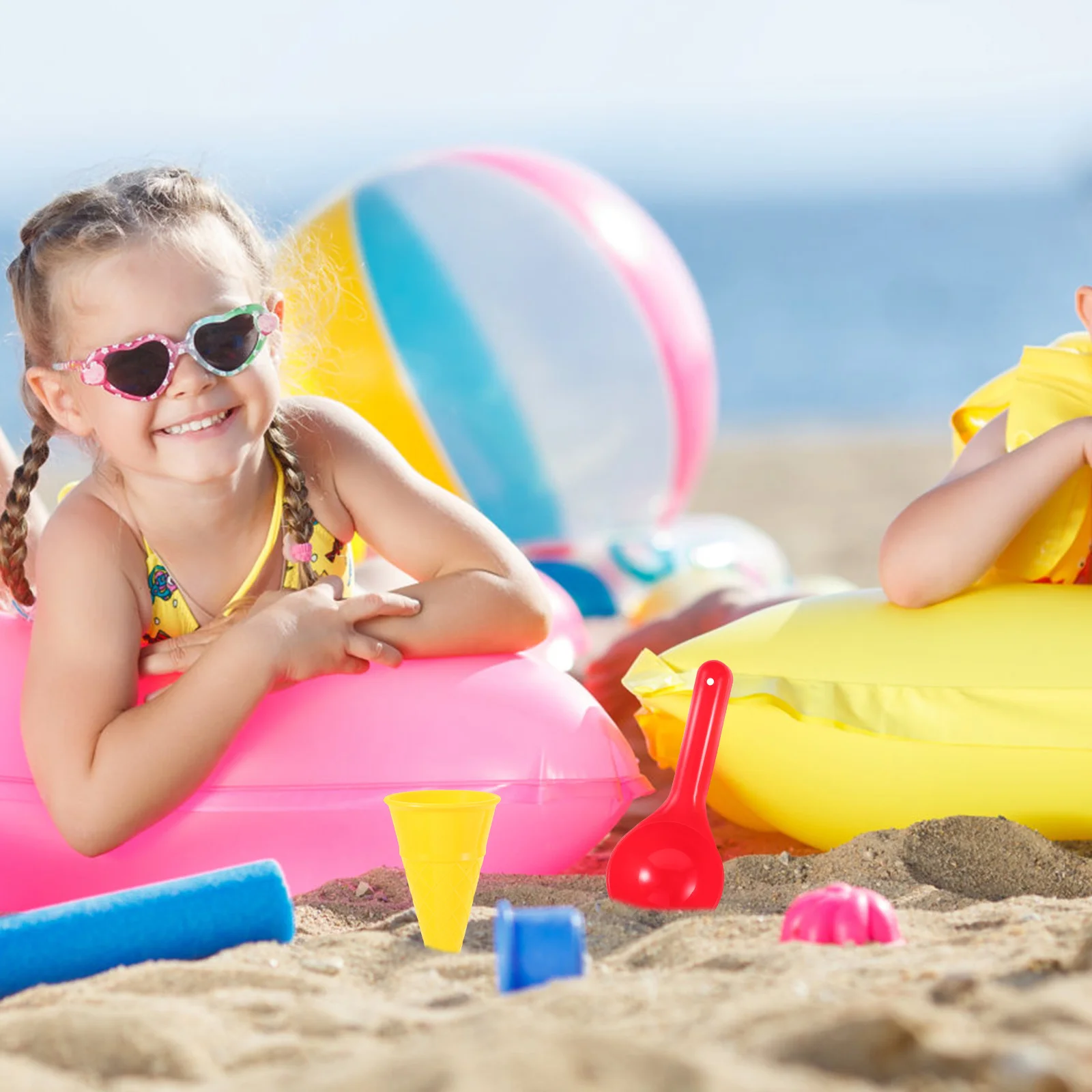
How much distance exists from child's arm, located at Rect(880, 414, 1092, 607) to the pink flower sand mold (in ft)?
2.74

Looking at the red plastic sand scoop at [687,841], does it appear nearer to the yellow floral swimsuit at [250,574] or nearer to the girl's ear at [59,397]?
the yellow floral swimsuit at [250,574]

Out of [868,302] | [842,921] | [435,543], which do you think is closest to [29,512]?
[435,543]

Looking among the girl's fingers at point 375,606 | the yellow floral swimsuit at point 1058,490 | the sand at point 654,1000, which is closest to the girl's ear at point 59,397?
the girl's fingers at point 375,606

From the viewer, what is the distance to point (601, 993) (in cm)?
156

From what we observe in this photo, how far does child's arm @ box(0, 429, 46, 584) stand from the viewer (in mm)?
2844

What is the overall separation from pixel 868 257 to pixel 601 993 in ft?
113

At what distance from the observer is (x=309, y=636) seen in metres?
2.45

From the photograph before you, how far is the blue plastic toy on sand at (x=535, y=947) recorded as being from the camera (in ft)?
5.57

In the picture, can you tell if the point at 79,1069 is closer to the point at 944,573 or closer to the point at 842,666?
the point at 842,666

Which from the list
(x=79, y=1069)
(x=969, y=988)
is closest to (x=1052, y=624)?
(x=969, y=988)

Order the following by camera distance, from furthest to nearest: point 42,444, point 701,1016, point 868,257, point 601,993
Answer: point 868,257, point 42,444, point 601,993, point 701,1016

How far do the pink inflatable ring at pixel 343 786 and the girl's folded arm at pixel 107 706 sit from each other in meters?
0.10

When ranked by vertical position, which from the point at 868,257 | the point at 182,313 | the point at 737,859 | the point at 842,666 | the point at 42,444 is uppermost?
the point at 182,313

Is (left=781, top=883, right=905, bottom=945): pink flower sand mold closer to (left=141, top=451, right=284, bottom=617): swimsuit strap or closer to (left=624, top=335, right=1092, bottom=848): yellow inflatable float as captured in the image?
(left=624, top=335, right=1092, bottom=848): yellow inflatable float
